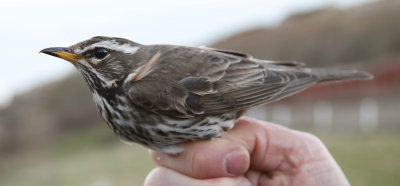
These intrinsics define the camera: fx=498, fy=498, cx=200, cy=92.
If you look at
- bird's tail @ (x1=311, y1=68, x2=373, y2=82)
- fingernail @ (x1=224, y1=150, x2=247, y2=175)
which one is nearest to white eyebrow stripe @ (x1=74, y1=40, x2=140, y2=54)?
fingernail @ (x1=224, y1=150, x2=247, y2=175)

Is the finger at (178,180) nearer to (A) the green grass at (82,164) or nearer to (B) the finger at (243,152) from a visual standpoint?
(B) the finger at (243,152)

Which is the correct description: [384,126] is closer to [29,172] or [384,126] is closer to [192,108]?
[192,108]

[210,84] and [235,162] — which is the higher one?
[210,84]

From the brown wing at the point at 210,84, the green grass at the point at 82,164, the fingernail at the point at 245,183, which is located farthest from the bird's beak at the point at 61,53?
the green grass at the point at 82,164

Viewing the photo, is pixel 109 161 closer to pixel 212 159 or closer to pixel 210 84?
pixel 210 84

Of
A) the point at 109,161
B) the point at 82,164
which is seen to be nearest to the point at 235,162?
the point at 109,161

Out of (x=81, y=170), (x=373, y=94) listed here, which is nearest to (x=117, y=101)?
(x=373, y=94)

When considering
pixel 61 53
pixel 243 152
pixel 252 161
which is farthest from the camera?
pixel 252 161
